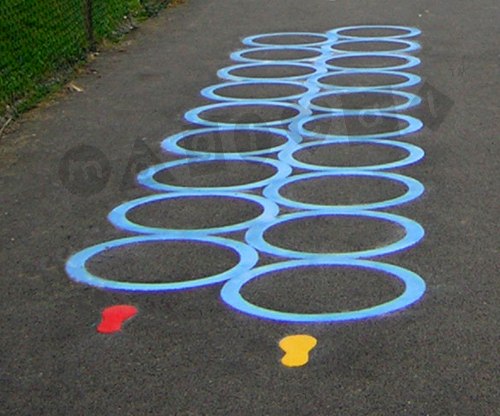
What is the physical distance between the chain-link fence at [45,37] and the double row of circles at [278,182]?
1.73 m

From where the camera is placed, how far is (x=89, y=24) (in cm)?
1130

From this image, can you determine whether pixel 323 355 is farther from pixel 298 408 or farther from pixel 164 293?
pixel 164 293

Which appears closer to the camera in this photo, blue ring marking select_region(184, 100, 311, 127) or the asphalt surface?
the asphalt surface

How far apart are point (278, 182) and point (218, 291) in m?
1.86

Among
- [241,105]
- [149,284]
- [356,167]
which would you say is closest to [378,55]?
[241,105]

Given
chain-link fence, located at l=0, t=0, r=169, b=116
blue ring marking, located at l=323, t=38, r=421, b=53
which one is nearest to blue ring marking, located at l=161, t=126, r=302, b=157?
chain-link fence, located at l=0, t=0, r=169, b=116

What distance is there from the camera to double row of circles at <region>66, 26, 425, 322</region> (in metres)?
5.21

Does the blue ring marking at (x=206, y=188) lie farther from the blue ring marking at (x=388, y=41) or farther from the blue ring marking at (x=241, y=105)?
the blue ring marking at (x=388, y=41)

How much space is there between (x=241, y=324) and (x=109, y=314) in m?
0.68

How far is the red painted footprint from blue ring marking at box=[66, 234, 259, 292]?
23 centimetres

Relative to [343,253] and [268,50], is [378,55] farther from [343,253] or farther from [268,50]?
[343,253]

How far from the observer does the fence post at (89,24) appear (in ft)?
36.7

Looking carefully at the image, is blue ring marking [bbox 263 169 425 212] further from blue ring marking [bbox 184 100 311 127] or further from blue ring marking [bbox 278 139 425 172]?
blue ring marking [bbox 184 100 311 127]

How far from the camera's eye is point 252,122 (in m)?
8.32
